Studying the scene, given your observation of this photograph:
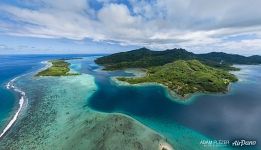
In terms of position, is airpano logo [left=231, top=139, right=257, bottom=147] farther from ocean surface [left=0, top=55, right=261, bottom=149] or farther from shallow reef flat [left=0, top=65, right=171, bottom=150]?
shallow reef flat [left=0, top=65, right=171, bottom=150]

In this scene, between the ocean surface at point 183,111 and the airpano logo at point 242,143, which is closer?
the airpano logo at point 242,143

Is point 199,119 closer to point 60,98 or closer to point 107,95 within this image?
point 107,95

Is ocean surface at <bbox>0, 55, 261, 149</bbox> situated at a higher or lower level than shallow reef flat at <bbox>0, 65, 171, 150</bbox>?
lower

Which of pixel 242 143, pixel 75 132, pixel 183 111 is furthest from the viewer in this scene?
pixel 183 111

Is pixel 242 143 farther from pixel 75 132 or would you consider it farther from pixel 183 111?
pixel 75 132

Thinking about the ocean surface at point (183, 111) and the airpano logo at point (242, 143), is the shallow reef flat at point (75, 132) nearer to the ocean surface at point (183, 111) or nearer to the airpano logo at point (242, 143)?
the ocean surface at point (183, 111)

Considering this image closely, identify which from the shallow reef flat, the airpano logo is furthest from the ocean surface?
the shallow reef flat

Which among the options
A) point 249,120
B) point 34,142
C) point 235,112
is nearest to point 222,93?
point 235,112

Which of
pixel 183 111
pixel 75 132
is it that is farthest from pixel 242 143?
pixel 75 132

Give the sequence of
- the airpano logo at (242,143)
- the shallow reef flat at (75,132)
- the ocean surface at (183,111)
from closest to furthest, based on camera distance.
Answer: the shallow reef flat at (75,132), the airpano logo at (242,143), the ocean surface at (183,111)

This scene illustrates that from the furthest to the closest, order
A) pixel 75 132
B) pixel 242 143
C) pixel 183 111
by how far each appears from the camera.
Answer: pixel 183 111 → pixel 75 132 → pixel 242 143

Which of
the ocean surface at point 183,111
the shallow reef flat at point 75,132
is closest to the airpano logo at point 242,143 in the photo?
the ocean surface at point 183,111
